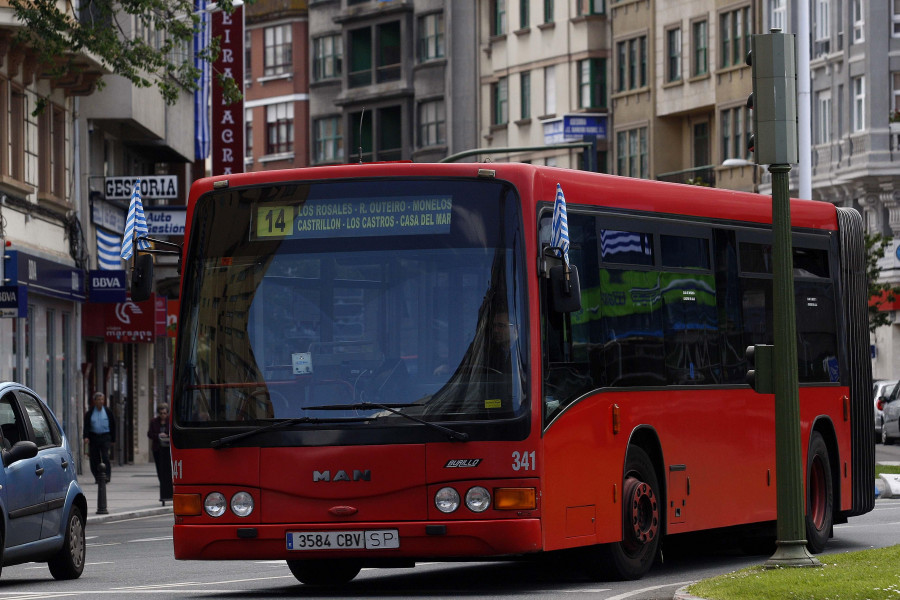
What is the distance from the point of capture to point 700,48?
262 ft

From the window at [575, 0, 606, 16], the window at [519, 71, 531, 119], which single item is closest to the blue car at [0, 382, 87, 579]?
the window at [575, 0, 606, 16]

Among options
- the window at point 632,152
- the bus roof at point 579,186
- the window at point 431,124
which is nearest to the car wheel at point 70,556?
the bus roof at point 579,186

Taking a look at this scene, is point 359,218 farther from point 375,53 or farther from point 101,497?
point 375,53

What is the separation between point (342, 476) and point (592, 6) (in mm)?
72569

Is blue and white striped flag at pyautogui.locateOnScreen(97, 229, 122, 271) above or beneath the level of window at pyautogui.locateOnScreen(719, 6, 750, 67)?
beneath

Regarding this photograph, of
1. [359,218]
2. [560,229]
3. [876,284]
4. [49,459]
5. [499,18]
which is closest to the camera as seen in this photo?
[560,229]

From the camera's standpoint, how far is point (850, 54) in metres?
71.8

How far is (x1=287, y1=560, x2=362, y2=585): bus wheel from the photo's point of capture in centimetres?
1695

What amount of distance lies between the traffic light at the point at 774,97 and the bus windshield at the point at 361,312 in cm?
179

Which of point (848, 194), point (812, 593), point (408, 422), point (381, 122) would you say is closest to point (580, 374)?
point (408, 422)

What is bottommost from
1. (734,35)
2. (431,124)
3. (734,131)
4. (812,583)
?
(812,583)

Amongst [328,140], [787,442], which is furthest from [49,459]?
[328,140]

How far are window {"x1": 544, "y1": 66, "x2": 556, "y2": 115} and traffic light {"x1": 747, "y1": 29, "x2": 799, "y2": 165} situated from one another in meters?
73.1

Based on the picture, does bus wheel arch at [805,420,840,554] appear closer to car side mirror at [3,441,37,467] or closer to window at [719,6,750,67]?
car side mirror at [3,441,37,467]
